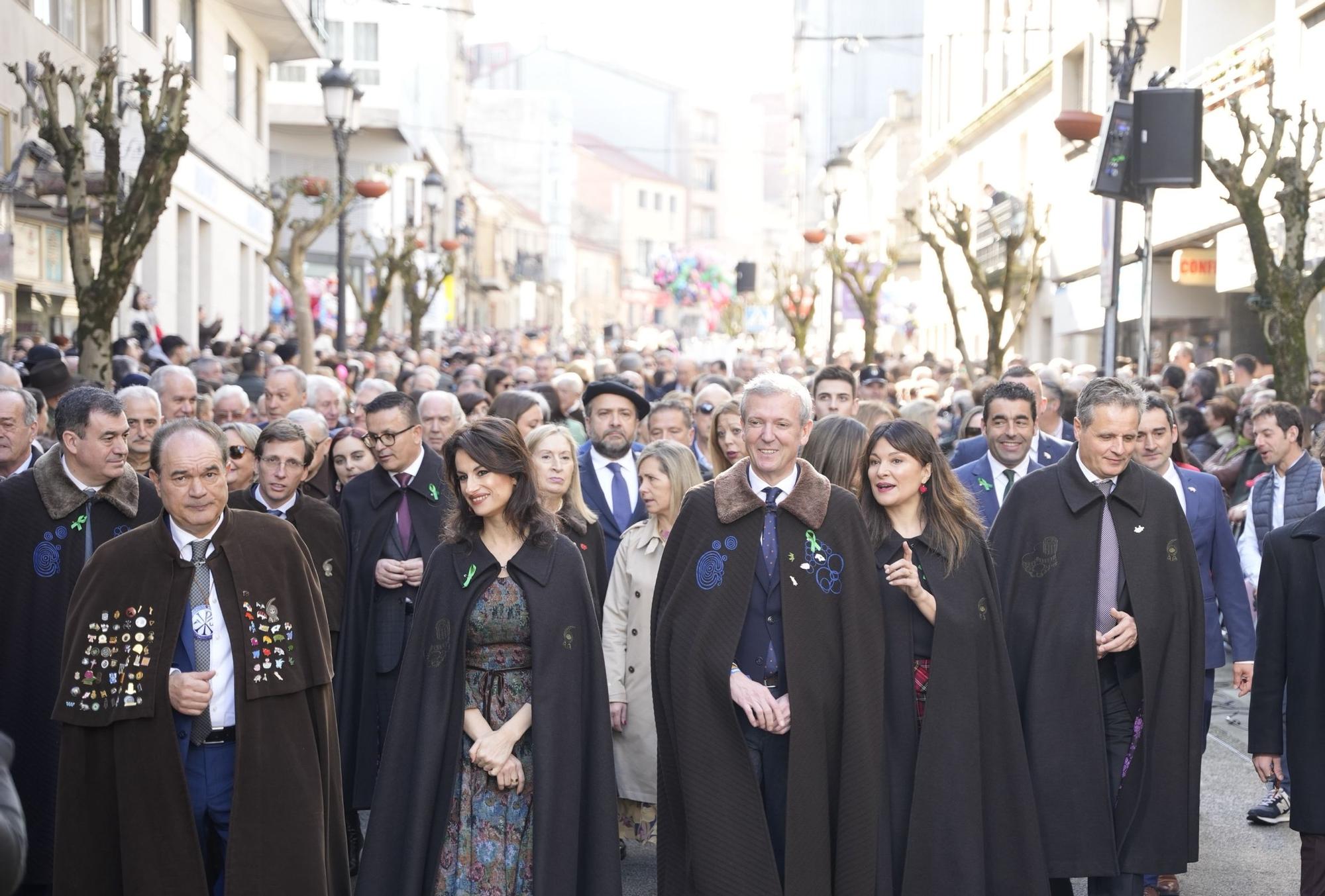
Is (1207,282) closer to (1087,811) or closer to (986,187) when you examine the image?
(986,187)

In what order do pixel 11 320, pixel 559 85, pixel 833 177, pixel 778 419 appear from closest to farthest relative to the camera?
pixel 778 419, pixel 11 320, pixel 833 177, pixel 559 85

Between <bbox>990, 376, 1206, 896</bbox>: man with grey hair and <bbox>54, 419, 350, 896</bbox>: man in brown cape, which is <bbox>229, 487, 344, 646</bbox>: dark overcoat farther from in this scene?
<bbox>990, 376, 1206, 896</bbox>: man with grey hair

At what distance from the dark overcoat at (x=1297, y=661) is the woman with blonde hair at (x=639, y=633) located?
2.50 meters

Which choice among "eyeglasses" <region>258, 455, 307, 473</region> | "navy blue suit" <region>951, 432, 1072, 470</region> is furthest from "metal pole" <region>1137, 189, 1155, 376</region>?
"eyeglasses" <region>258, 455, 307, 473</region>

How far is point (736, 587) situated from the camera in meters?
5.84

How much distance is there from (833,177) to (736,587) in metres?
23.5

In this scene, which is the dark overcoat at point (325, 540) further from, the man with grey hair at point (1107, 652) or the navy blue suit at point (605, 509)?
the man with grey hair at point (1107, 652)

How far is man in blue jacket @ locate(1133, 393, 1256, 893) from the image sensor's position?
23.4 feet

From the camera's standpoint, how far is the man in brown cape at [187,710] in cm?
547

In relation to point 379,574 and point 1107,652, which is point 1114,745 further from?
point 379,574

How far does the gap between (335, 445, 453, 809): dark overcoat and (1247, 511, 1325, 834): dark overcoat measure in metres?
3.43

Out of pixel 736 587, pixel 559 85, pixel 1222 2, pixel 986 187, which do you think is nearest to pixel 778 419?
pixel 736 587

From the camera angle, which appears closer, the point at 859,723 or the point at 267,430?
the point at 859,723

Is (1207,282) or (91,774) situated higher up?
(1207,282)
